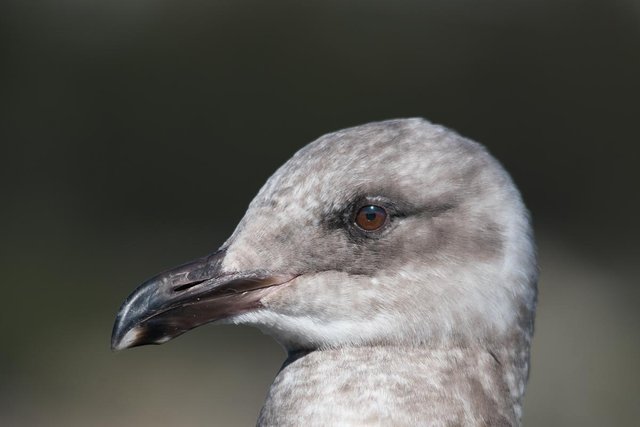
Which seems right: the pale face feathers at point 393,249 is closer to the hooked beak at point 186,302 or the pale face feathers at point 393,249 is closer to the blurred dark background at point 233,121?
the hooked beak at point 186,302

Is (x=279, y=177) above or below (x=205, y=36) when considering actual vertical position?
below

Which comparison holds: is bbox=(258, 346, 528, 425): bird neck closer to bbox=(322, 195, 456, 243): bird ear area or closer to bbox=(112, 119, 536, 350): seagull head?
bbox=(112, 119, 536, 350): seagull head

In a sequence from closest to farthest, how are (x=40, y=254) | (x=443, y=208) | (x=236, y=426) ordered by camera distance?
(x=443, y=208) < (x=236, y=426) < (x=40, y=254)

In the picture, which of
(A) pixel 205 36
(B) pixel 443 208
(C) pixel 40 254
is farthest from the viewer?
(A) pixel 205 36

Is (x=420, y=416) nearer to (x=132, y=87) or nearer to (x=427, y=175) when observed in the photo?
(x=427, y=175)

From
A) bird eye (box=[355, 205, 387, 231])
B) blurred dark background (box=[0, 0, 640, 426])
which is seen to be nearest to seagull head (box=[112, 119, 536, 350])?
bird eye (box=[355, 205, 387, 231])

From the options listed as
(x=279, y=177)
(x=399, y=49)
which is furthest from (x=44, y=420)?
(x=279, y=177)

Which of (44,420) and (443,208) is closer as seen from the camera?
(443,208)

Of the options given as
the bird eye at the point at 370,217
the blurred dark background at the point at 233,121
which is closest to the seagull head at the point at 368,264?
the bird eye at the point at 370,217
